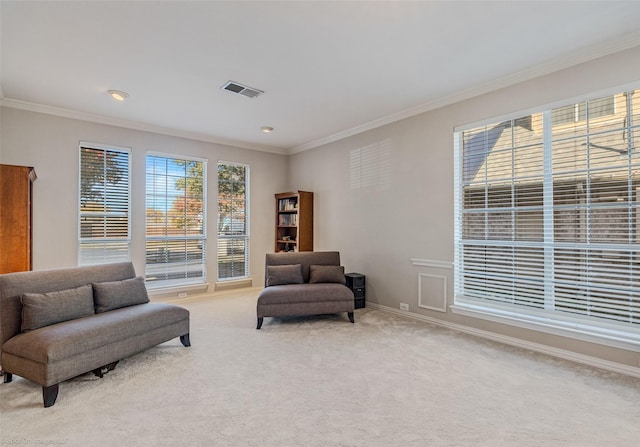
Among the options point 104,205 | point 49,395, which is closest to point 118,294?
point 49,395

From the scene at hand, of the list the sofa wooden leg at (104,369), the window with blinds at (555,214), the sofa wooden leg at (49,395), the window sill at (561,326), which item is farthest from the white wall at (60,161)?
the window sill at (561,326)

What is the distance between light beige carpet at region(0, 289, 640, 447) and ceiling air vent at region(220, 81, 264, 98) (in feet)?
9.10

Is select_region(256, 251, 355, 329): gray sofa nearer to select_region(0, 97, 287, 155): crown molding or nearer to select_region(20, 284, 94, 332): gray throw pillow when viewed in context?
select_region(20, 284, 94, 332): gray throw pillow

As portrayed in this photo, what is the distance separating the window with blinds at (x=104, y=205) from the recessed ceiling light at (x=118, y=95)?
116 centimetres

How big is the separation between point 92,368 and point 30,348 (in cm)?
43

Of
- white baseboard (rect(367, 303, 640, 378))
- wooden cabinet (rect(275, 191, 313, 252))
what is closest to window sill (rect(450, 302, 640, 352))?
white baseboard (rect(367, 303, 640, 378))

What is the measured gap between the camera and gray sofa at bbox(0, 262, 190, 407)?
7.64 feet

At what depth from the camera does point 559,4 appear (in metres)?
2.28

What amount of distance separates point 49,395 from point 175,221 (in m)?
3.37

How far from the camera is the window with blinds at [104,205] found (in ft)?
14.9

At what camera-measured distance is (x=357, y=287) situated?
4.81 metres

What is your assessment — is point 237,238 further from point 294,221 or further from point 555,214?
point 555,214

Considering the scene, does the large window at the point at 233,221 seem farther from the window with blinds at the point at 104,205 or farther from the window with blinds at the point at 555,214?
the window with blinds at the point at 555,214

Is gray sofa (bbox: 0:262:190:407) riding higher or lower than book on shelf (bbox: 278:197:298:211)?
lower
